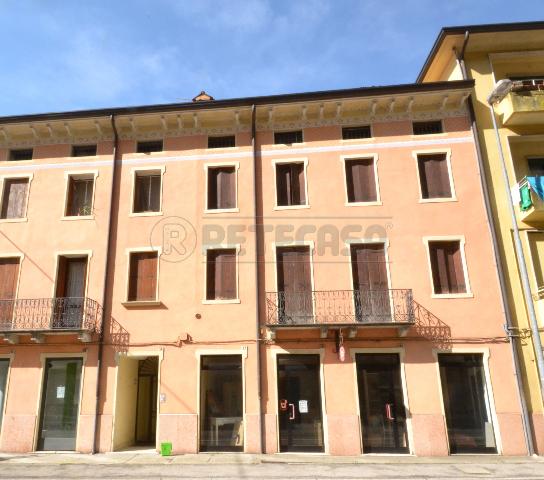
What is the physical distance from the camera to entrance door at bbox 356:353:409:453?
44.8 feet

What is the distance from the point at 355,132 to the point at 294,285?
247 inches

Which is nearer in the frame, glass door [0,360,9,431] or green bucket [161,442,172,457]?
green bucket [161,442,172,457]

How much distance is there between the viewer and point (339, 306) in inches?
574

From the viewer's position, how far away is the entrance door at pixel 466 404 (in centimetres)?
1347

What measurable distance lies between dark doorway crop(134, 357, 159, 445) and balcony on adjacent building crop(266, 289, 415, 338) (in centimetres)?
520

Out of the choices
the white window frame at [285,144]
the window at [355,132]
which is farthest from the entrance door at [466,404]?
the white window frame at [285,144]

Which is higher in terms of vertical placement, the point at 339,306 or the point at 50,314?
the point at 50,314

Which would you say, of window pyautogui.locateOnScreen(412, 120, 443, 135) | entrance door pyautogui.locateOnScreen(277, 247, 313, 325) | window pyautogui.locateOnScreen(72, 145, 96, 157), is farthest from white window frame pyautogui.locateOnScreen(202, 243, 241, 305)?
window pyautogui.locateOnScreen(412, 120, 443, 135)

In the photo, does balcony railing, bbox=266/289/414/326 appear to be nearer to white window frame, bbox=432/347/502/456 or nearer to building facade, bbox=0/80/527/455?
building facade, bbox=0/80/527/455

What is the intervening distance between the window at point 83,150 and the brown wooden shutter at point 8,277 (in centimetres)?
451

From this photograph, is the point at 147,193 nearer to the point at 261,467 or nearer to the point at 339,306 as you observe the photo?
the point at 339,306

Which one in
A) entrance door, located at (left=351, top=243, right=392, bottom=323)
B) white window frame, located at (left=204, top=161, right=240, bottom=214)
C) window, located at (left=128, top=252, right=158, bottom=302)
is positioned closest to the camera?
entrance door, located at (left=351, top=243, right=392, bottom=323)

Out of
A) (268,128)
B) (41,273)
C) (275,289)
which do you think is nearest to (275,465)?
(275,289)

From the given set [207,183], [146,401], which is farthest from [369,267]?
[146,401]
